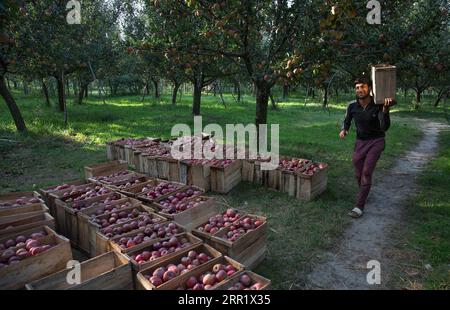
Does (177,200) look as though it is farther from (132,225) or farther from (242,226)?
(242,226)

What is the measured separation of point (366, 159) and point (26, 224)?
17.3 ft

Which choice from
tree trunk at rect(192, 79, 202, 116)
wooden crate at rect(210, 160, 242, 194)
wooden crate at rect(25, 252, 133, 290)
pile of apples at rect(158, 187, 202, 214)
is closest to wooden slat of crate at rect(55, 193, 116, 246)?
pile of apples at rect(158, 187, 202, 214)

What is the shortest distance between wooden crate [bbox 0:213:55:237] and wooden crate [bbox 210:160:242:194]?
11.5ft

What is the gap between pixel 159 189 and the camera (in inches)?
230

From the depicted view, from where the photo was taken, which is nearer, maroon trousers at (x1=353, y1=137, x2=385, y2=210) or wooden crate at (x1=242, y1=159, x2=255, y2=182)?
maroon trousers at (x1=353, y1=137, x2=385, y2=210)

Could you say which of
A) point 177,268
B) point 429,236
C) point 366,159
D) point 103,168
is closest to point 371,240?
point 429,236

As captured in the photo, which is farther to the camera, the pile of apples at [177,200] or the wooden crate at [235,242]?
the pile of apples at [177,200]

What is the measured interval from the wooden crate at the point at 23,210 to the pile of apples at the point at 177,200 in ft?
5.54

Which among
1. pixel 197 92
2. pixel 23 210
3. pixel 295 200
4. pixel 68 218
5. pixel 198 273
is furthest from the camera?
pixel 197 92

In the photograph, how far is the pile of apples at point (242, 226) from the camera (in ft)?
14.4

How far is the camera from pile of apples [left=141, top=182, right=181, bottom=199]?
5662 mm

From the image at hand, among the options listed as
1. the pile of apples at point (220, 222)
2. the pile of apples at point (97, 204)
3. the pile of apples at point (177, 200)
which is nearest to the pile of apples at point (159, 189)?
the pile of apples at point (177, 200)

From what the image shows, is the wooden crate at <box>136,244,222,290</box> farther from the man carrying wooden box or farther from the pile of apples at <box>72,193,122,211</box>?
the man carrying wooden box

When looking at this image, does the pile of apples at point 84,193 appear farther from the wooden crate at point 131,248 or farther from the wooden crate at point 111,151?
the wooden crate at point 111,151
